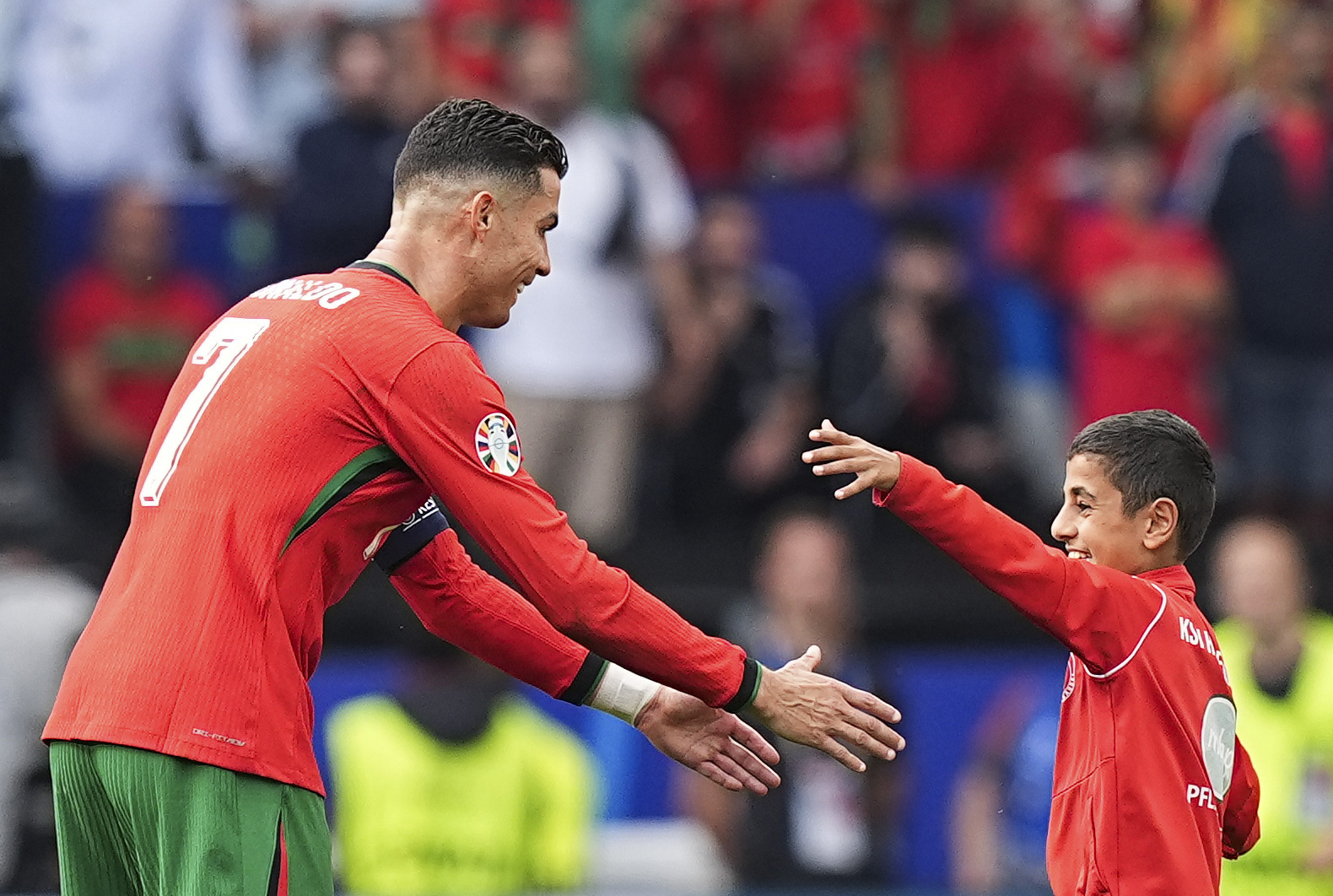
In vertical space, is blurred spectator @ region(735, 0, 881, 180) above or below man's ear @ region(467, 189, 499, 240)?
below

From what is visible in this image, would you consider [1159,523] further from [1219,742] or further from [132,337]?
[132,337]

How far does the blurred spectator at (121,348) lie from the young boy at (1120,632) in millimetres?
6048

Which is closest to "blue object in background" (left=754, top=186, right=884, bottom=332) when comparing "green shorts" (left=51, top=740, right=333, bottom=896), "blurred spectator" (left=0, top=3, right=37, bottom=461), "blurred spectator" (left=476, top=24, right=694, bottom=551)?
"blurred spectator" (left=476, top=24, right=694, bottom=551)

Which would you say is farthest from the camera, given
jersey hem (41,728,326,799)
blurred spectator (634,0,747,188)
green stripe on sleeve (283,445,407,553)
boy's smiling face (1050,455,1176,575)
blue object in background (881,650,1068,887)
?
blurred spectator (634,0,747,188)

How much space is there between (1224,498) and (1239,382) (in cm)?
59

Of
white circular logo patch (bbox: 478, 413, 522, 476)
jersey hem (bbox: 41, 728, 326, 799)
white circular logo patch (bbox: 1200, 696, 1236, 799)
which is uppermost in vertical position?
white circular logo patch (bbox: 478, 413, 522, 476)

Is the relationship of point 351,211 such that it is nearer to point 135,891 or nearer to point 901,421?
point 901,421

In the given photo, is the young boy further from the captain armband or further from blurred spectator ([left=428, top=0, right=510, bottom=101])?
blurred spectator ([left=428, top=0, right=510, bottom=101])

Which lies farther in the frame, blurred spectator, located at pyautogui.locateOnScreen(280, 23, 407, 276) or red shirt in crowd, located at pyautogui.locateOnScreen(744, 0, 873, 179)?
red shirt in crowd, located at pyautogui.locateOnScreen(744, 0, 873, 179)

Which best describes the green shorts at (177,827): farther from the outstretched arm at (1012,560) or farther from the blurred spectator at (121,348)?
the blurred spectator at (121,348)

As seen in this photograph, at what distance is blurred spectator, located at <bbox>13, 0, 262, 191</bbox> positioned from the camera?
985 cm

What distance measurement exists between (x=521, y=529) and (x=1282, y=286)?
22.1ft

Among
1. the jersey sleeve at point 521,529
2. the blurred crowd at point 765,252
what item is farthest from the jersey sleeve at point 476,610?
the blurred crowd at point 765,252

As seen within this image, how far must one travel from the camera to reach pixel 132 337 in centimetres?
957
